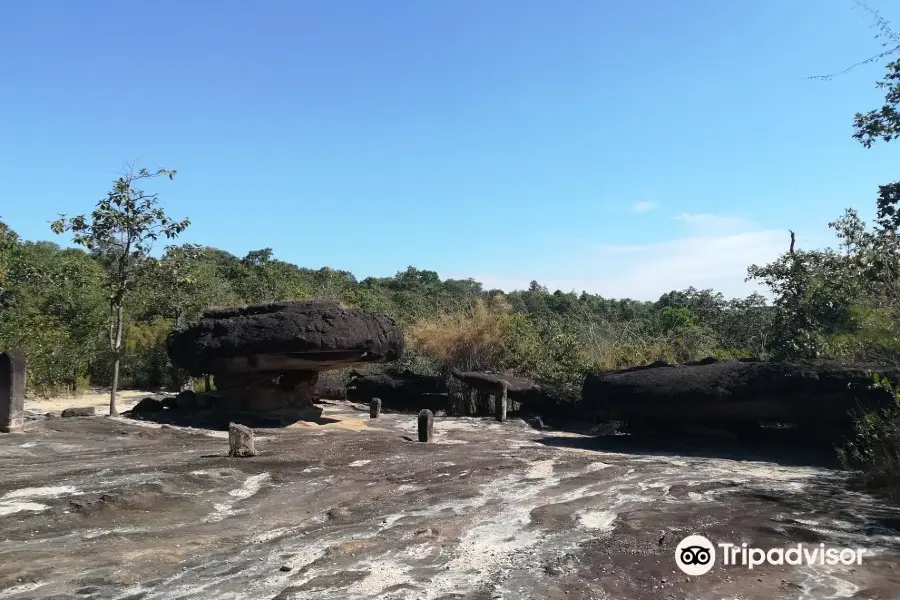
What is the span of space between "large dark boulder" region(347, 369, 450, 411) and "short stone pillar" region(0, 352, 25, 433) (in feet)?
34.2

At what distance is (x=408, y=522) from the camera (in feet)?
22.0

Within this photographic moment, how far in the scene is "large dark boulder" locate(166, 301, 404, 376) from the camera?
1538 cm

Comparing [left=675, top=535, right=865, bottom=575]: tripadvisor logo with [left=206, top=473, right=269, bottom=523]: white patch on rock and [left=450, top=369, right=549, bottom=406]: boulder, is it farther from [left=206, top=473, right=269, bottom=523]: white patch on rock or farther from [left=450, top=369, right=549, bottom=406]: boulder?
[left=450, top=369, right=549, bottom=406]: boulder

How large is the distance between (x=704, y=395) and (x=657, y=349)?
23.2 ft

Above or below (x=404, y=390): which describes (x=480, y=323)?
above

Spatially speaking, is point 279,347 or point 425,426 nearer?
point 425,426

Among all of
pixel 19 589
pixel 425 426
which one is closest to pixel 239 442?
pixel 425 426

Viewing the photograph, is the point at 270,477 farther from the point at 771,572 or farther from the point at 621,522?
the point at 771,572

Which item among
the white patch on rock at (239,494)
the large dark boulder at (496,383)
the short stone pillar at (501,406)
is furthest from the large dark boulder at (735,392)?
the white patch on rock at (239,494)

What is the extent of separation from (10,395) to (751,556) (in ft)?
41.3

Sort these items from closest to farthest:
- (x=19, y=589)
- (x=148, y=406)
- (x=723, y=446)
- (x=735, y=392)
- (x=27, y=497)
Answer: (x=19, y=589), (x=27, y=497), (x=735, y=392), (x=723, y=446), (x=148, y=406)

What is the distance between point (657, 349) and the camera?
2038cm

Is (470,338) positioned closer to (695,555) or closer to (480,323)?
(480,323)

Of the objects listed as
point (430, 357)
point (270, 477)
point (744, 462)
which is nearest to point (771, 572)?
point (270, 477)
